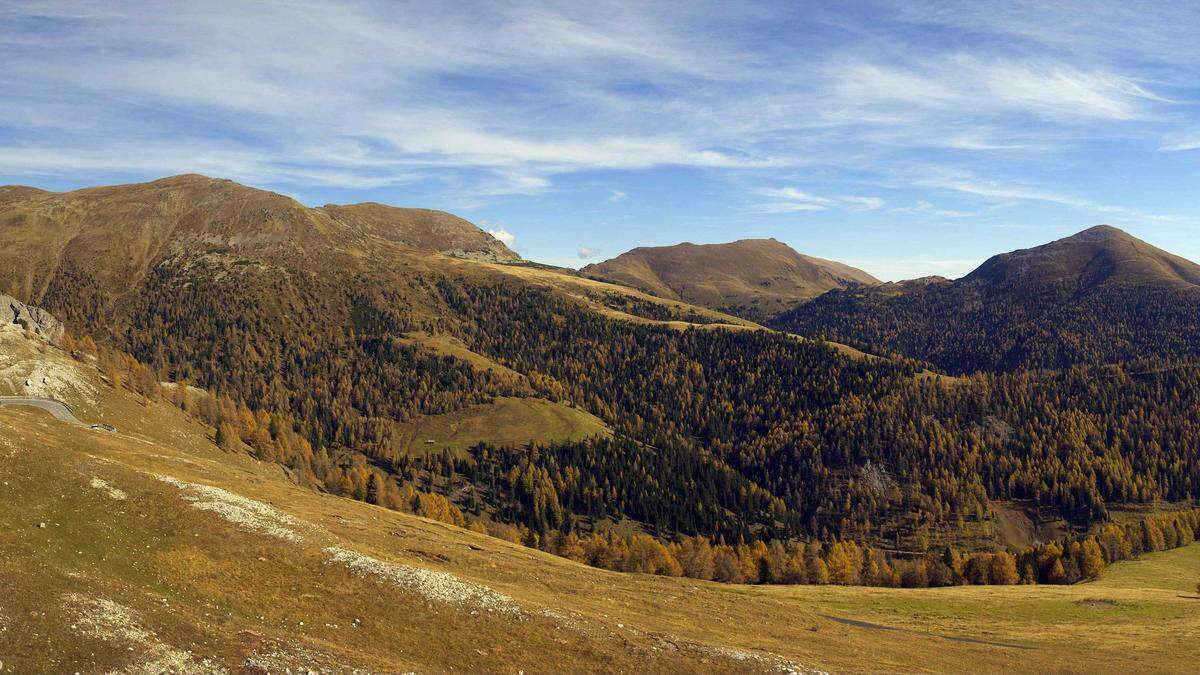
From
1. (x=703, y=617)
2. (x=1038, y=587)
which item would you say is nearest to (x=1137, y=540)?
(x=1038, y=587)

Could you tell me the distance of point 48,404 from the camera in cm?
13950

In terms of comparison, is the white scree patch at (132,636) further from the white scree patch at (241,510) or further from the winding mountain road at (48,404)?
the winding mountain road at (48,404)

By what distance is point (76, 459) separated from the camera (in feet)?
243

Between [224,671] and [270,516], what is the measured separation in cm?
3338

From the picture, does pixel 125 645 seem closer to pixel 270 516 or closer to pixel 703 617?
pixel 270 516

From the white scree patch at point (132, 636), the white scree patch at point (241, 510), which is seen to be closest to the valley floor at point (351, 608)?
the white scree patch at point (132, 636)

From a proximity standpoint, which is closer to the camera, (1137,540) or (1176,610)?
(1176,610)

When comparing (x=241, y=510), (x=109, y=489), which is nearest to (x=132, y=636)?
(x=241, y=510)

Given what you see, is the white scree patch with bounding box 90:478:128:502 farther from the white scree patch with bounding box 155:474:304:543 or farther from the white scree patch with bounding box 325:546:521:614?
the white scree patch with bounding box 325:546:521:614

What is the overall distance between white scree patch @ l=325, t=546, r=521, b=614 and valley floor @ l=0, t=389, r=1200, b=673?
0.24 meters

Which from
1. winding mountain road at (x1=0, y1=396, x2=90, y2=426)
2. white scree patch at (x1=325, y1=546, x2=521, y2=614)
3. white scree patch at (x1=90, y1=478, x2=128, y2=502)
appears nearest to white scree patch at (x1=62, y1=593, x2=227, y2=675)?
white scree patch at (x1=325, y1=546, x2=521, y2=614)

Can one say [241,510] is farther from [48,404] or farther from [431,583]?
[48,404]

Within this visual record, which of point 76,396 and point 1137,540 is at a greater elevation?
point 76,396

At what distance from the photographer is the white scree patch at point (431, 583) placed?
6184 centimetres
